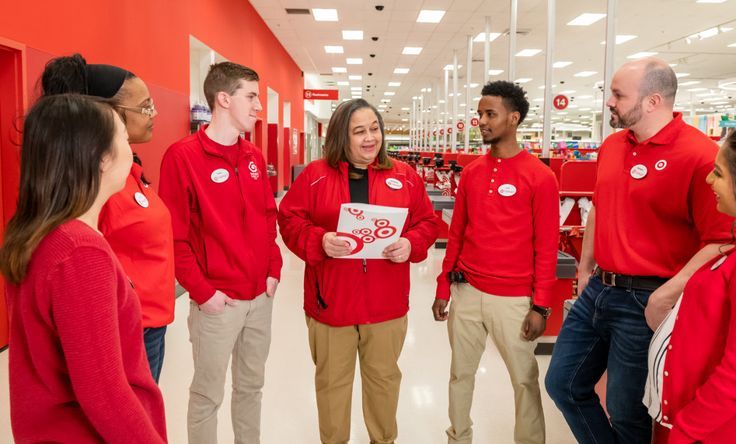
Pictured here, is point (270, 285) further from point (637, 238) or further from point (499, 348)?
point (637, 238)

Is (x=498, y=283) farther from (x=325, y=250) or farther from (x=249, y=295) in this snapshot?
(x=249, y=295)

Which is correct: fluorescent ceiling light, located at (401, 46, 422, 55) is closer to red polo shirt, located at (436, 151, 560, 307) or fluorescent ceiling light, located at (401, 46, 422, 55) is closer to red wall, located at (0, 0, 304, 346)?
red wall, located at (0, 0, 304, 346)

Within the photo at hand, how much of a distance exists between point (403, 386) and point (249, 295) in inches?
59.4

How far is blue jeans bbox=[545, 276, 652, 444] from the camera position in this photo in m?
1.83

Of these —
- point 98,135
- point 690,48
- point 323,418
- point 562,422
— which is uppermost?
point 690,48

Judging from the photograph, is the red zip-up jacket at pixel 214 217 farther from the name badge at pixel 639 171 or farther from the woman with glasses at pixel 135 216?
the name badge at pixel 639 171

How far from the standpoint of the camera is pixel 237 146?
2.12 metres

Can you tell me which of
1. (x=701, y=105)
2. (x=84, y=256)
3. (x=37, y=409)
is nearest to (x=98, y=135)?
(x=84, y=256)

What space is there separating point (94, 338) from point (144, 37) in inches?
197

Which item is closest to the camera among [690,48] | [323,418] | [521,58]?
[323,418]

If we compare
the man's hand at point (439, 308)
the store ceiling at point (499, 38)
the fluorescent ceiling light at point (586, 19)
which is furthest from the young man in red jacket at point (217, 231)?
the fluorescent ceiling light at point (586, 19)

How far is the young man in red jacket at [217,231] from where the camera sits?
1963 millimetres

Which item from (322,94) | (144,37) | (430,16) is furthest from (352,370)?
(322,94)

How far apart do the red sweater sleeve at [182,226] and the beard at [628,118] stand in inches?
62.1
